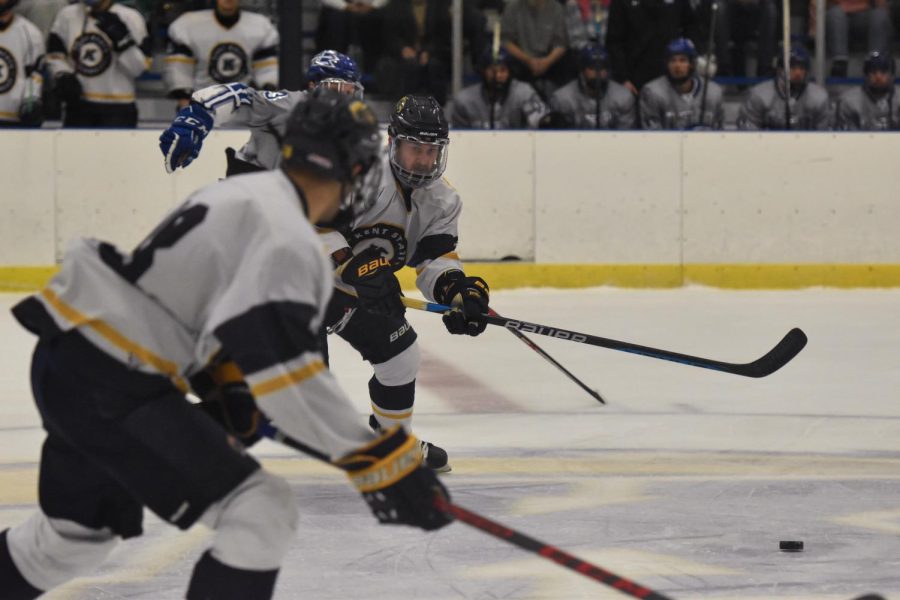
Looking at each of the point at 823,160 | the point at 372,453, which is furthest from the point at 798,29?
the point at 372,453

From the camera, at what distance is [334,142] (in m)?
2.17

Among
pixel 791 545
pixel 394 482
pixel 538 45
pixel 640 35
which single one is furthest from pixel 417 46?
pixel 394 482

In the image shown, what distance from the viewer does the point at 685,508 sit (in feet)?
12.1

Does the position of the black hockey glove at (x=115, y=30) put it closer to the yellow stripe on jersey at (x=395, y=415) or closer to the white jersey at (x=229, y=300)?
the yellow stripe on jersey at (x=395, y=415)

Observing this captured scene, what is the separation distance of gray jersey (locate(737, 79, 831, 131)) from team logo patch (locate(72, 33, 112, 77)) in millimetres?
3154

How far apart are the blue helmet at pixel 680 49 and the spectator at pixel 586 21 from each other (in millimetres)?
387

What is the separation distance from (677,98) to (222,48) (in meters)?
2.24

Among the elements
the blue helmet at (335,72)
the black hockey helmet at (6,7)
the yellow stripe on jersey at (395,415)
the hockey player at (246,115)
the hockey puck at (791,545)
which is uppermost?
the black hockey helmet at (6,7)

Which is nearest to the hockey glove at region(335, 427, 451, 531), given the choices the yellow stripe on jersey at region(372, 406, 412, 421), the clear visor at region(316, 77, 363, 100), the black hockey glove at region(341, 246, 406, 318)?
the black hockey glove at region(341, 246, 406, 318)

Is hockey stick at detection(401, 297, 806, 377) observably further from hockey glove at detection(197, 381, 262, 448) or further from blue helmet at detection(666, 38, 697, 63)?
blue helmet at detection(666, 38, 697, 63)

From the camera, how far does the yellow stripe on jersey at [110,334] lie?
2139 mm

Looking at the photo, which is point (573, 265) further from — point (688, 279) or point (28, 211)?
point (28, 211)

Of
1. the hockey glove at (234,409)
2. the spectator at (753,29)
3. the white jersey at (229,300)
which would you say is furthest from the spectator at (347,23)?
the white jersey at (229,300)

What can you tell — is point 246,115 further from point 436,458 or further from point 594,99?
Result: point 594,99
